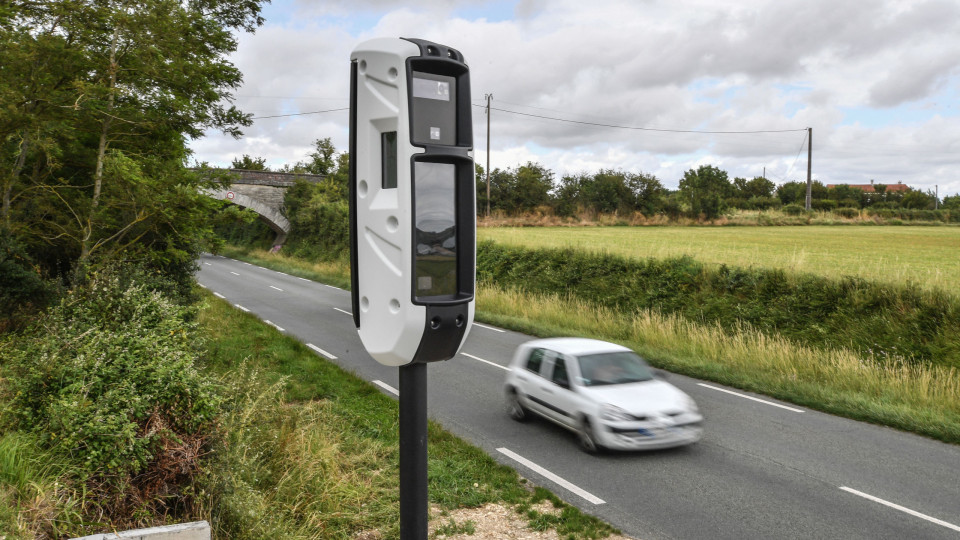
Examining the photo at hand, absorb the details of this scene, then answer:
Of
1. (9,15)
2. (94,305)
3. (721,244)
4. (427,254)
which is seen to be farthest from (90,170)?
(721,244)

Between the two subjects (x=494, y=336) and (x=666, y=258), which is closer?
(x=494, y=336)

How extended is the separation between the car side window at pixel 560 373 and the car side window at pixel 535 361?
0.38 m

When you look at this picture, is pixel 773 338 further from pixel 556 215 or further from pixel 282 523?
pixel 556 215

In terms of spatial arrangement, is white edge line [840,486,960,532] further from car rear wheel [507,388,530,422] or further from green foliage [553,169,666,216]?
green foliage [553,169,666,216]

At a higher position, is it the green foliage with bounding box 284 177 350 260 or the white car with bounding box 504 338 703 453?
the green foliage with bounding box 284 177 350 260

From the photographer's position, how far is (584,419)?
925cm

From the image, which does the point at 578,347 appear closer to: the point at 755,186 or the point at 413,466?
the point at 413,466

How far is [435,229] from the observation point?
8.03 ft

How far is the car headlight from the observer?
8891mm

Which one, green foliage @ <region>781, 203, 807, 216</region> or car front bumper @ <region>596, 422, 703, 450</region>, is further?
green foliage @ <region>781, 203, 807, 216</region>

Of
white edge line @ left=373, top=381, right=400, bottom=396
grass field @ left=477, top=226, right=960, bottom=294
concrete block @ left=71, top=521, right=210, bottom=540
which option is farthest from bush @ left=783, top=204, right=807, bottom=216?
concrete block @ left=71, top=521, right=210, bottom=540

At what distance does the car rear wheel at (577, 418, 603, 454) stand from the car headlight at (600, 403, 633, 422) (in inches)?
12.6

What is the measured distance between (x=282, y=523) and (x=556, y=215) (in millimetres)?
54974

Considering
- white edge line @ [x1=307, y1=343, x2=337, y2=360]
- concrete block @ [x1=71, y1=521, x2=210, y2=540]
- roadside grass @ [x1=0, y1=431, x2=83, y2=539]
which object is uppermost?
roadside grass @ [x1=0, y1=431, x2=83, y2=539]
